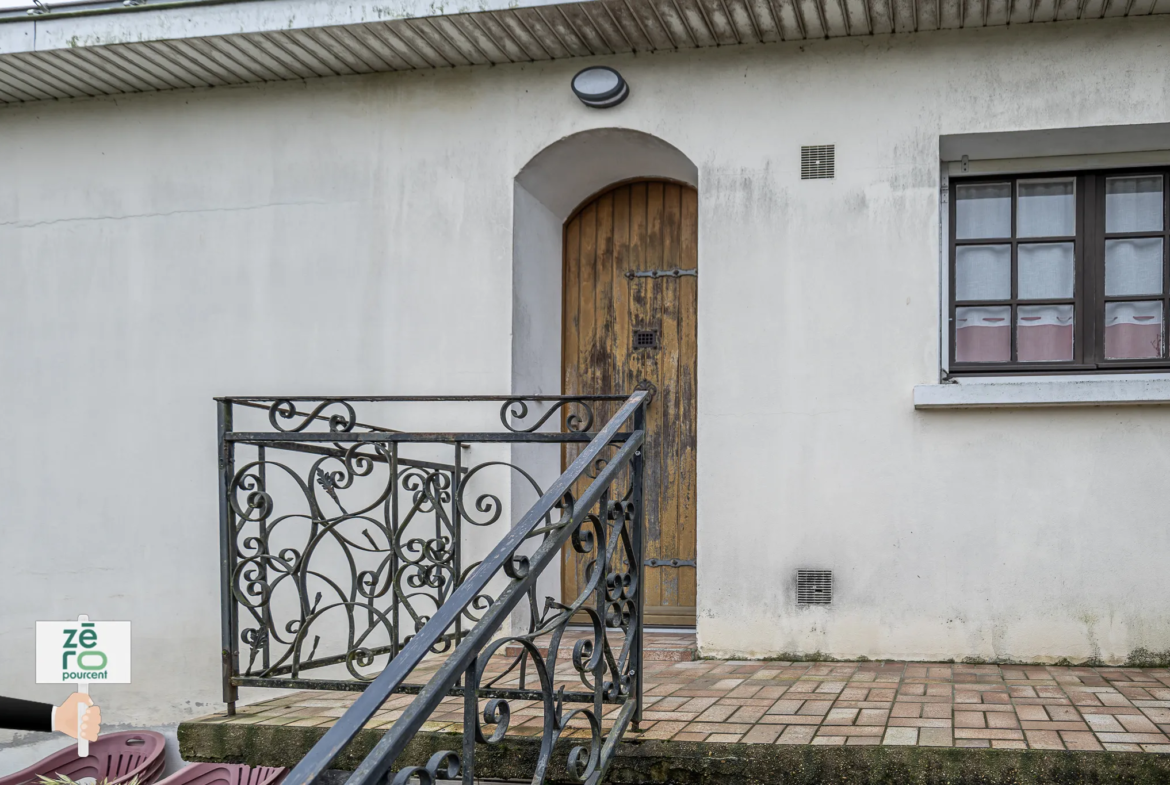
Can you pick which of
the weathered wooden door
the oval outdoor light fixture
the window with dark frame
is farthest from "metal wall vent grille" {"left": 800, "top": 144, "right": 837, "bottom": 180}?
the oval outdoor light fixture

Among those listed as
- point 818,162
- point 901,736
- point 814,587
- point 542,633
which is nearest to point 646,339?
point 818,162

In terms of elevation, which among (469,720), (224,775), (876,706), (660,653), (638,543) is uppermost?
(638,543)

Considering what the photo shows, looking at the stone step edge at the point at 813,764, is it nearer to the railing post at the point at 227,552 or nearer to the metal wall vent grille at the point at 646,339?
the railing post at the point at 227,552

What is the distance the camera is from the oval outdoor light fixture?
5.68 meters

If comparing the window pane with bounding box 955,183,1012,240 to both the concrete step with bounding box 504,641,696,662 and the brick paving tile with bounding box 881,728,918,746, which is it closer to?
the concrete step with bounding box 504,641,696,662

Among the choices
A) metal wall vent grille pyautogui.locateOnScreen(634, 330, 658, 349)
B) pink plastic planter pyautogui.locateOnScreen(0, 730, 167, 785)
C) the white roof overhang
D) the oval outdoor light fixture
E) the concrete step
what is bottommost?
pink plastic planter pyautogui.locateOnScreen(0, 730, 167, 785)

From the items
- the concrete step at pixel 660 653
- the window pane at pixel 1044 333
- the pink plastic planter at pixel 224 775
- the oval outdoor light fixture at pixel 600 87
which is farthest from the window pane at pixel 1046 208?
the pink plastic planter at pixel 224 775

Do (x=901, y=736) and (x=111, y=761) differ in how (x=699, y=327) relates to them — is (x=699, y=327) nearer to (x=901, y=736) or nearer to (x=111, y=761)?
(x=901, y=736)

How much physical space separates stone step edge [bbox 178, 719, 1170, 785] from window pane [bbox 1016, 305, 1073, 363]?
9.15ft

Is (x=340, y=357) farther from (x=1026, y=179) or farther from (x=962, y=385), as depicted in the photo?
(x=1026, y=179)

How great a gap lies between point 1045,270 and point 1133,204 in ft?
1.73

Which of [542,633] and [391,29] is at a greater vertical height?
[391,29]

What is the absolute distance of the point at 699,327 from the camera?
5.62 m

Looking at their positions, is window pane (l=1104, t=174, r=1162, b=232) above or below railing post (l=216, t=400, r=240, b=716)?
above
